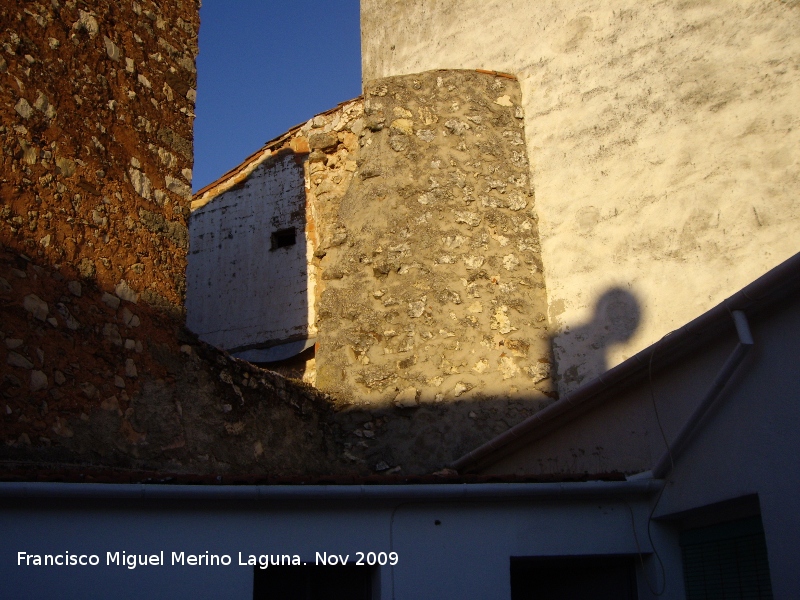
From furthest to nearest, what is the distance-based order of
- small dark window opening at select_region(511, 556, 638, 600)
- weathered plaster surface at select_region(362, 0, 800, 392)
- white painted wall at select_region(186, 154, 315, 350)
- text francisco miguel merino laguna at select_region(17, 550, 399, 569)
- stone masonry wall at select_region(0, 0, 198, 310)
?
white painted wall at select_region(186, 154, 315, 350) < weathered plaster surface at select_region(362, 0, 800, 392) < stone masonry wall at select_region(0, 0, 198, 310) < small dark window opening at select_region(511, 556, 638, 600) < text francisco miguel merino laguna at select_region(17, 550, 399, 569)

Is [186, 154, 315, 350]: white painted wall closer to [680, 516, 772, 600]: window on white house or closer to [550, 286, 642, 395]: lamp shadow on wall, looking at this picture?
[550, 286, 642, 395]: lamp shadow on wall

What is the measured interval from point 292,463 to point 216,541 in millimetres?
2585

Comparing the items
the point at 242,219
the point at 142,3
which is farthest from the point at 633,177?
the point at 242,219

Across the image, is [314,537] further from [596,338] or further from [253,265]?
[253,265]

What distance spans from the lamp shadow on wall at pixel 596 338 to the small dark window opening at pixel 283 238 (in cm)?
411

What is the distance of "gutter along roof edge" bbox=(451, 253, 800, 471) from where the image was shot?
448cm

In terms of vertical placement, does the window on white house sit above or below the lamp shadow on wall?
below

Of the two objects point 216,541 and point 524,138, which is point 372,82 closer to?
point 524,138

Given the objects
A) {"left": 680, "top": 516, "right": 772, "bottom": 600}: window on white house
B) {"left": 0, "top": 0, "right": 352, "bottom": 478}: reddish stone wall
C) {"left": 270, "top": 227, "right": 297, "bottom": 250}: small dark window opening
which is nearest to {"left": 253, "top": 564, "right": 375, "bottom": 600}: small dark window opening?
{"left": 0, "top": 0, "right": 352, "bottom": 478}: reddish stone wall

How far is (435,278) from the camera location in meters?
8.53

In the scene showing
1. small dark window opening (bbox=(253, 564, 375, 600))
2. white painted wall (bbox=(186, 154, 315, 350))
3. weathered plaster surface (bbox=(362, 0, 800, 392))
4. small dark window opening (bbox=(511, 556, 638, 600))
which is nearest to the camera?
small dark window opening (bbox=(253, 564, 375, 600))

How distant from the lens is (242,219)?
11.7 meters

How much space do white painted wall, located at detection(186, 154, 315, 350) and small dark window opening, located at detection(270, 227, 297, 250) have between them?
0.20 feet

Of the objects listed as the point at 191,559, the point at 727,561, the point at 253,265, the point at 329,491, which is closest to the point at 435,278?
the point at 253,265
